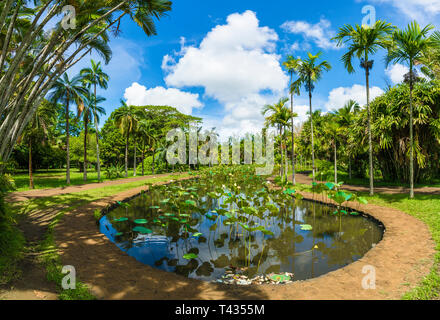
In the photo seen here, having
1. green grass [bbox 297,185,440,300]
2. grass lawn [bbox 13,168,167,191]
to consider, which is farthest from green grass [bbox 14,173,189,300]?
grass lawn [bbox 13,168,167,191]

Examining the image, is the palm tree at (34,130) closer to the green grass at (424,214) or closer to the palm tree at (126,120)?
the palm tree at (126,120)

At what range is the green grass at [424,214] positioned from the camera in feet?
11.9

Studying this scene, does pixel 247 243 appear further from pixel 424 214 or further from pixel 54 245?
pixel 424 214

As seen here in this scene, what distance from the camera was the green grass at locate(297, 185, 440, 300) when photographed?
3.63m

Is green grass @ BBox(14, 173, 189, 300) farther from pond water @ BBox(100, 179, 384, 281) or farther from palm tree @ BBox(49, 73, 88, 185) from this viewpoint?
palm tree @ BBox(49, 73, 88, 185)

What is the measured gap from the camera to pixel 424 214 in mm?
8469

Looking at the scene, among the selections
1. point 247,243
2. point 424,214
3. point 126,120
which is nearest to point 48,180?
point 126,120

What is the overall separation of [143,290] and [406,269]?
5488 mm

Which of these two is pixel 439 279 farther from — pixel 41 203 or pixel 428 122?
pixel 41 203

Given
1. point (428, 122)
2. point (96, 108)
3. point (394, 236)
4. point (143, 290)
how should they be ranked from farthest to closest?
point (96, 108)
point (428, 122)
point (394, 236)
point (143, 290)

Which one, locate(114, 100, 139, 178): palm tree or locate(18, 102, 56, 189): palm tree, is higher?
locate(114, 100, 139, 178): palm tree

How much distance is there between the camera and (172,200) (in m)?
9.41
